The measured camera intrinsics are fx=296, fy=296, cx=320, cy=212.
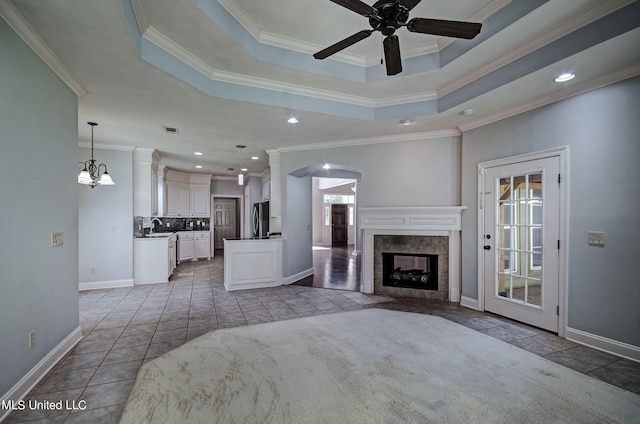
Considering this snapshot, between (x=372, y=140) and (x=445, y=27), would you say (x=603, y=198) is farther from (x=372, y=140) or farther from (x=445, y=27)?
(x=372, y=140)

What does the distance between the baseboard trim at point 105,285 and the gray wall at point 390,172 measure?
298 centimetres

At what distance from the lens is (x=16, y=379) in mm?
2154

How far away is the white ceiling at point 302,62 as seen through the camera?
2.30 meters

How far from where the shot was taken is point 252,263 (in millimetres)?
5465

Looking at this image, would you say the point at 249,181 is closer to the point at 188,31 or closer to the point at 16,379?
the point at 188,31

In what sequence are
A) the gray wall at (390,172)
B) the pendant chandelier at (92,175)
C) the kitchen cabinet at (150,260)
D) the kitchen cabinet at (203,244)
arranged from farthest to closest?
the kitchen cabinet at (203,244), the kitchen cabinet at (150,260), the gray wall at (390,172), the pendant chandelier at (92,175)

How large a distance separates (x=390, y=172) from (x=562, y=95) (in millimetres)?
2407

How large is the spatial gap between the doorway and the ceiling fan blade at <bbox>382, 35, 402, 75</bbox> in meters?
2.24

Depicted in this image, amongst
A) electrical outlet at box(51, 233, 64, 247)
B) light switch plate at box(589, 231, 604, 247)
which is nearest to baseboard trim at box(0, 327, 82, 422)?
electrical outlet at box(51, 233, 64, 247)

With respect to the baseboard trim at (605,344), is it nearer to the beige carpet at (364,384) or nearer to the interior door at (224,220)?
the beige carpet at (364,384)

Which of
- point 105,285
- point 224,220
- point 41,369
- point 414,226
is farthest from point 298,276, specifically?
point 224,220

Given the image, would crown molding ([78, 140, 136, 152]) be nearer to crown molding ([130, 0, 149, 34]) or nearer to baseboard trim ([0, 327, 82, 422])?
baseboard trim ([0, 327, 82, 422])

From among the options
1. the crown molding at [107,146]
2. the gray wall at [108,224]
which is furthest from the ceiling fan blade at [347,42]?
the gray wall at [108,224]

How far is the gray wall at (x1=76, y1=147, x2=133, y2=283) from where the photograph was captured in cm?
529
